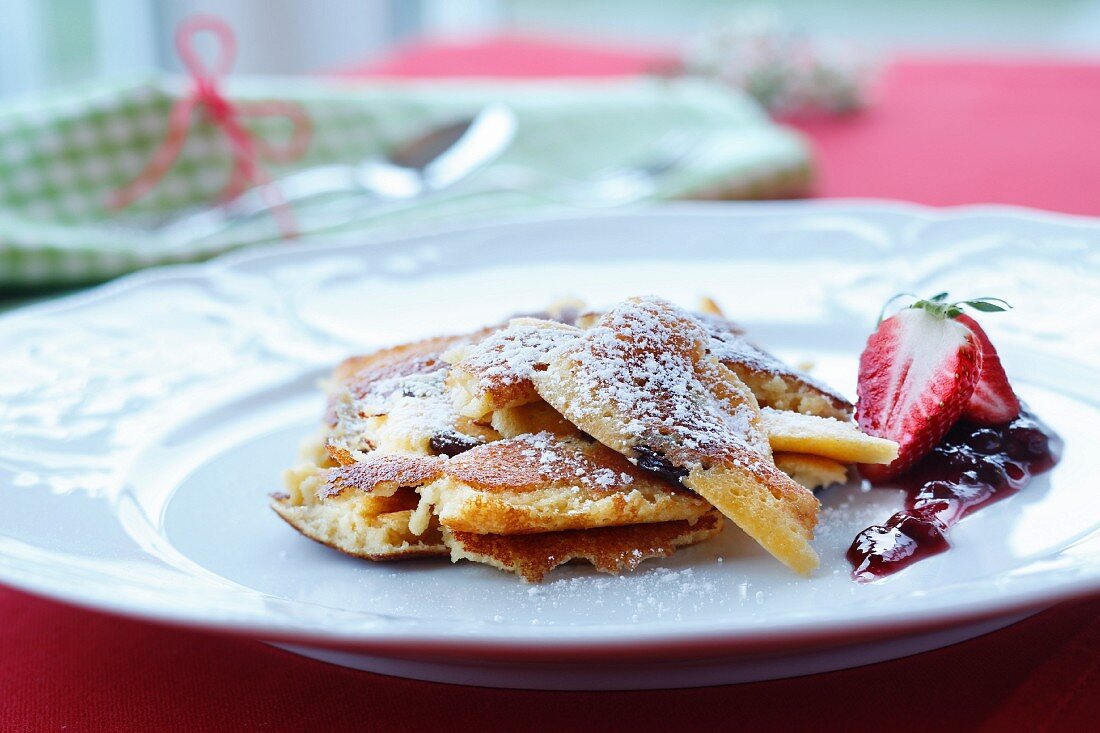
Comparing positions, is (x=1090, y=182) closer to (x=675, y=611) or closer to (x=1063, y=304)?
(x=1063, y=304)

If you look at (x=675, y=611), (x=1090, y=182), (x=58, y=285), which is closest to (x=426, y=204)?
(x=58, y=285)

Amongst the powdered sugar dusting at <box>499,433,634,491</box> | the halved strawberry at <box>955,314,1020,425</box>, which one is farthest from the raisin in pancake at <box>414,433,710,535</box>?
the halved strawberry at <box>955,314,1020,425</box>

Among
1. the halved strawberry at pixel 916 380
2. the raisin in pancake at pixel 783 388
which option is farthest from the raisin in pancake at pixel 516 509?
the halved strawberry at pixel 916 380

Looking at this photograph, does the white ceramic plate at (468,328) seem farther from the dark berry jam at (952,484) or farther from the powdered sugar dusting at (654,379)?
the powdered sugar dusting at (654,379)

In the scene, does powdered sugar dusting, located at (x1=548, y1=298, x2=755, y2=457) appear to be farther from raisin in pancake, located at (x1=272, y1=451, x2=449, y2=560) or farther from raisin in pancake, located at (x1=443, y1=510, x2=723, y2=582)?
raisin in pancake, located at (x1=272, y1=451, x2=449, y2=560)

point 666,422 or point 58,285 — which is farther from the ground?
point 666,422
